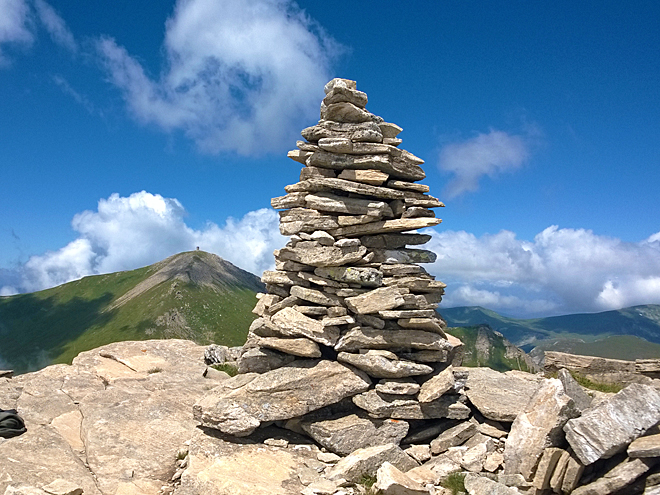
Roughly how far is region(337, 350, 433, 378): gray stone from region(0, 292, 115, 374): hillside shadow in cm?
14794

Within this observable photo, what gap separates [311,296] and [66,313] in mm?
178859

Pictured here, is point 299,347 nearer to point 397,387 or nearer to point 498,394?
point 397,387

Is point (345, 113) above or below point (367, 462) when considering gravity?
above

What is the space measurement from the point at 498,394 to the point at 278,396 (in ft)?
24.9

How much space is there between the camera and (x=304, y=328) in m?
14.1

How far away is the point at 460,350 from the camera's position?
55.5 ft

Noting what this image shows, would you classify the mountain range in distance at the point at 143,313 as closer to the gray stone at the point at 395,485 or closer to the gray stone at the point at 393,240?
the gray stone at the point at 393,240

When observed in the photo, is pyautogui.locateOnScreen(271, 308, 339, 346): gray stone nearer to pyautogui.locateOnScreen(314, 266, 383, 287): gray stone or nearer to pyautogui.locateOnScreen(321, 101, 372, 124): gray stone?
pyautogui.locateOnScreen(314, 266, 383, 287): gray stone

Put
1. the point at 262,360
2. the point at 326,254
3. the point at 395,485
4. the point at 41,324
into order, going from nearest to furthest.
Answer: the point at 395,485 < the point at 326,254 < the point at 262,360 < the point at 41,324

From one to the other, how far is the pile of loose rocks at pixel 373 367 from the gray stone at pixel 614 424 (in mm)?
41

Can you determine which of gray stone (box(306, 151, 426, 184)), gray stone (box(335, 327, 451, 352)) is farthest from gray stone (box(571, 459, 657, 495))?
gray stone (box(306, 151, 426, 184))

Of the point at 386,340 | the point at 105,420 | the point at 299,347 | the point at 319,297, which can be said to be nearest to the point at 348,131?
the point at 319,297

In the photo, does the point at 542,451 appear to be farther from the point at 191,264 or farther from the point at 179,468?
the point at 191,264

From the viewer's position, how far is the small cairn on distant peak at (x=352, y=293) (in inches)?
539
